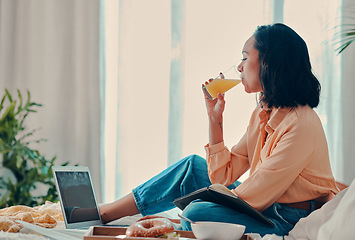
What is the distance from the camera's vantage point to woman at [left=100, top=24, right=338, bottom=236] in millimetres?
1355

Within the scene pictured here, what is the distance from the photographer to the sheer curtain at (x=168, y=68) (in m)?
3.24

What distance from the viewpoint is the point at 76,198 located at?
1.64 metres

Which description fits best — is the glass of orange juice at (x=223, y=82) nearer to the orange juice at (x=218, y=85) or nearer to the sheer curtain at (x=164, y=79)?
the orange juice at (x=218, y=85)

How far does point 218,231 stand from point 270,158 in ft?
1.65

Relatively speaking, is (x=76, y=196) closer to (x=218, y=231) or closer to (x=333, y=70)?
(x=218, y=231)

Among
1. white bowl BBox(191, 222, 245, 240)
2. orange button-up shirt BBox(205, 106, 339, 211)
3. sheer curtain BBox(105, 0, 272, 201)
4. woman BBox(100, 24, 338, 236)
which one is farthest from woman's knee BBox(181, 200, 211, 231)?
sheer curtain BBox(105, 0, 272, 201)

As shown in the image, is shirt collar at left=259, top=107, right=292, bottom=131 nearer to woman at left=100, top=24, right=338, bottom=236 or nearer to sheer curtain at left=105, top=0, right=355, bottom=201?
woman at left=100, top=24, right=338, bottom=236

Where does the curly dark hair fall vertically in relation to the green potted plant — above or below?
above

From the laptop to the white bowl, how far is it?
0.70 metres

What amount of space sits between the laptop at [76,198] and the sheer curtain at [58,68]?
1.60 m

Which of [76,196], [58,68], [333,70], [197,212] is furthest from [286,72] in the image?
[58,68]

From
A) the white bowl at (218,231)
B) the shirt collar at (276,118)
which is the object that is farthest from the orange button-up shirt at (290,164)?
the white bowl at (218,231)

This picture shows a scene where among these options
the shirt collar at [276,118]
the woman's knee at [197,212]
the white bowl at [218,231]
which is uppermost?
the shirt collar at [276,118]

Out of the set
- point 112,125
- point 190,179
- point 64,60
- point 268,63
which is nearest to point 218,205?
point 190,179
